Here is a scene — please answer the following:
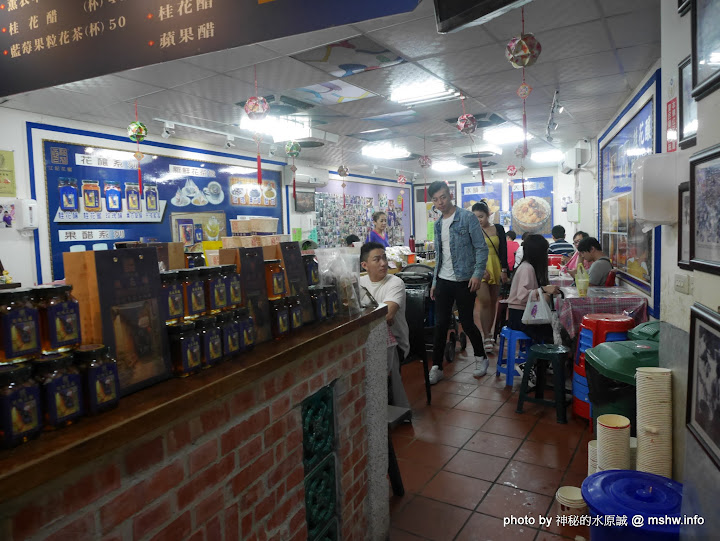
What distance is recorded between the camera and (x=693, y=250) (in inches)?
73.5

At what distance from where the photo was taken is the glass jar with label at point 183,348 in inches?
51.3

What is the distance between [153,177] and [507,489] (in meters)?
6.02

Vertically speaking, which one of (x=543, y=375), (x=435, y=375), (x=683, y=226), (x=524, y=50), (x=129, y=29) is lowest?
(x=435, y=375)

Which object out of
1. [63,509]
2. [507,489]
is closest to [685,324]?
[507,489]

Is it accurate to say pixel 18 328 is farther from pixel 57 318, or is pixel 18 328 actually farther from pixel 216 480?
pixel 216 480

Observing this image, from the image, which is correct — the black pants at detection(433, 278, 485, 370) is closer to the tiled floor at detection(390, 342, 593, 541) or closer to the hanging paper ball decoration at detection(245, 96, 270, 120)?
the tiled floor at detection(390, 342, 593, 541)

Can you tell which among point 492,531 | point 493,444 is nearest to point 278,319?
point 492,531

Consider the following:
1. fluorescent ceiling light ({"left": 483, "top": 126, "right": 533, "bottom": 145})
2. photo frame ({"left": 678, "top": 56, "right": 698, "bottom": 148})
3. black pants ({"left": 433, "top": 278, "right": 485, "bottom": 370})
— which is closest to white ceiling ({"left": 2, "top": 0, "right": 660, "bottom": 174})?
fluorescent ceiling light ({"left": 483, "top": 126, "right": 533, "bottom": 145})

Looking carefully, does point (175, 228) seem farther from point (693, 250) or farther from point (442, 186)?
point (693, 250)

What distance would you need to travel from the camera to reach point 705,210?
1733 millimetres

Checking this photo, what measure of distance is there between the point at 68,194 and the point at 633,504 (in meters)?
6.09

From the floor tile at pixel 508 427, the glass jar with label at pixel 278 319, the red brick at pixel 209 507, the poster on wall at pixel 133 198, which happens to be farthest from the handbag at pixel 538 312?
the red brick at pixel 209 507

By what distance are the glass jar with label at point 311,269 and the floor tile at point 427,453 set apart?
1514 mm

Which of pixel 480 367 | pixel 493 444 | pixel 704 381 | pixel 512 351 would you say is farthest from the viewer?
pixel 480 367
